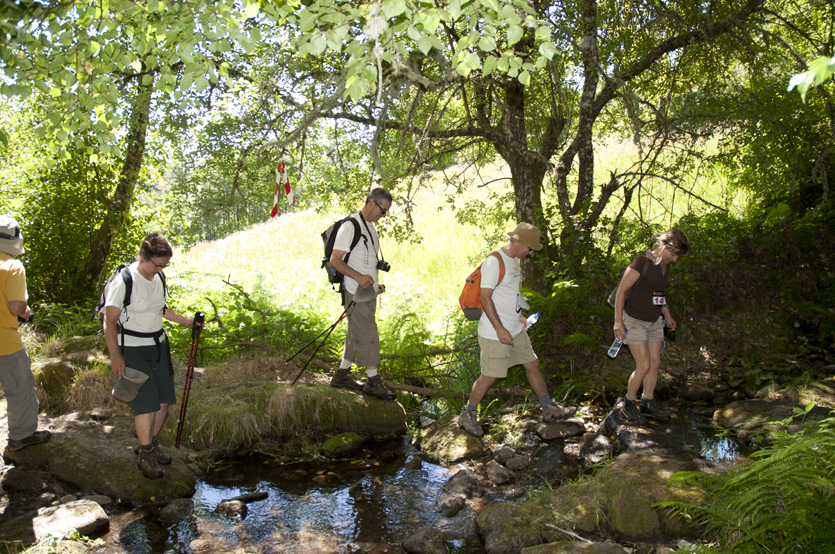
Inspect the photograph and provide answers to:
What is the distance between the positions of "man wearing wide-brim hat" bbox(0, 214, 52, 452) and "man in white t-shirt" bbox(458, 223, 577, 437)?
13.5 ft

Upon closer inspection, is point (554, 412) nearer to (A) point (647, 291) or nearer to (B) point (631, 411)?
(B) point (631, 411)

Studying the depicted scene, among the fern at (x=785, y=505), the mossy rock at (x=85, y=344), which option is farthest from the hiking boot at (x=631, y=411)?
the mossy rock at (x=85, y=344)

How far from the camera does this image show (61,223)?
10.3m

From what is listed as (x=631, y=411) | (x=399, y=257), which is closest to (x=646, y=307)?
(x=631, y=411)

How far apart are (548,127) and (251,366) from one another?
6545 mm

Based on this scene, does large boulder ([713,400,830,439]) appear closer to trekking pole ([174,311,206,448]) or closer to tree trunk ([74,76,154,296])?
trekking pole ([174,311,206,448])

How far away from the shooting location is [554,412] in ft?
20.9

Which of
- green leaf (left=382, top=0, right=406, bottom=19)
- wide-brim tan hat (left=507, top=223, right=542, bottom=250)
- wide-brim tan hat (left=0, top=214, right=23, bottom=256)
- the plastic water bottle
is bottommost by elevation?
the plastic water bottle

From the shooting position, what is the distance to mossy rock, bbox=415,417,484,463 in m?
5.91

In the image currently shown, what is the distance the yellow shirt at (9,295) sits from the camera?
4.82m

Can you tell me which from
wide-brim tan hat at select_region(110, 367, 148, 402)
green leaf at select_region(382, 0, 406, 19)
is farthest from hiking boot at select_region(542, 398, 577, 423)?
green leaf at select_region(382, 0, 406, 19)

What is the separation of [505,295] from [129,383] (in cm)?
355

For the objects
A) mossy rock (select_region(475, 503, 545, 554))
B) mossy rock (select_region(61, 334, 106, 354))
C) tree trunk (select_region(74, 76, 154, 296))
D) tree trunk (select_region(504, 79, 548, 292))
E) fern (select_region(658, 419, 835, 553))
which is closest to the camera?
fern (select_region(658, 419, 835, 553))

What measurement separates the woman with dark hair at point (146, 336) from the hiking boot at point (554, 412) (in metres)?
3.90
